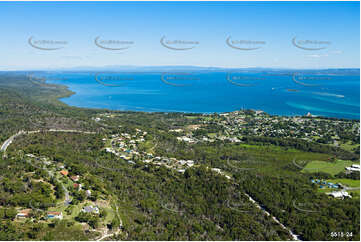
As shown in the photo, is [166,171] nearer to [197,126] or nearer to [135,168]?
[135,168]

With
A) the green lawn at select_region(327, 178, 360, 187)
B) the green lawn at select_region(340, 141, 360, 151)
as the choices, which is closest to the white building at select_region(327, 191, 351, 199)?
the green lawn at select_region(327, 178, 360, 187)

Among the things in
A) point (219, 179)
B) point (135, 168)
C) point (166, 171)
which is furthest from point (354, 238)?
point (135, 168)

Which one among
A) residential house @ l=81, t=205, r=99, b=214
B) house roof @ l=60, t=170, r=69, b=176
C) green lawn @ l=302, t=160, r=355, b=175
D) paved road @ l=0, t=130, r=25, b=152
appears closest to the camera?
residential house @ l=81, t=205, r=99, b=214

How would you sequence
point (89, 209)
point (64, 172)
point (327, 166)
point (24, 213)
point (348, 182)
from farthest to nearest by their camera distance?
1. point (327, 166)
2. point (348, 182)
3. point (64, 172)
4. point (89, 209)
5. point (24, 213)

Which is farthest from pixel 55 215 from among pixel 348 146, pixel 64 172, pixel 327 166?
pixel 348 146

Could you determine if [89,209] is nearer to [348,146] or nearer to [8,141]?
[8,141]

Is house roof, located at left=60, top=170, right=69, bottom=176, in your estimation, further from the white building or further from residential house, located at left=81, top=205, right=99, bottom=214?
the white building

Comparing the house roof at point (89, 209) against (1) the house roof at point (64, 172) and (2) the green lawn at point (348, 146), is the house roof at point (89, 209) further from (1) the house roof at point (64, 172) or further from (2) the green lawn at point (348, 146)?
Answer: (2) the green lawn at point (348, 146)

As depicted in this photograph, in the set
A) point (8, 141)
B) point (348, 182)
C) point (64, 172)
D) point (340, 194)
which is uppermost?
point (8, 141)
